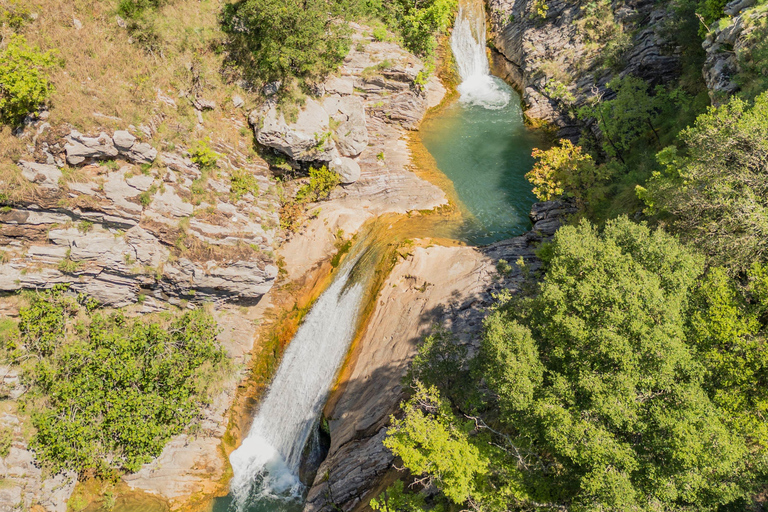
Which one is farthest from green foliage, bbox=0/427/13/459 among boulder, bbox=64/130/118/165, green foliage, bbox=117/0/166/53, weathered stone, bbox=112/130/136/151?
green foliage, bbox=117/0/166/53

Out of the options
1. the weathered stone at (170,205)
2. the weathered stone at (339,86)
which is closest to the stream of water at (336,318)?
the weathered stone at (339,86)

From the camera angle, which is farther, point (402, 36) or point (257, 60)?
point (402, 36)

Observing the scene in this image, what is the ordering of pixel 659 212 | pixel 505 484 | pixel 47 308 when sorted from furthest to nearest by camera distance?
1. pixel 47 308
2. pixel 659 212
3. pixel 505 484

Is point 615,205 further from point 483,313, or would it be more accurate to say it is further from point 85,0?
point 85,0

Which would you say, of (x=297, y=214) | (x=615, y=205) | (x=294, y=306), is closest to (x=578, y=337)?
(x=615, y=205)

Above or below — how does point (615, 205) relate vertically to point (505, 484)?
above

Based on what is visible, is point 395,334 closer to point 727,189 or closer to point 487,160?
point 727,189

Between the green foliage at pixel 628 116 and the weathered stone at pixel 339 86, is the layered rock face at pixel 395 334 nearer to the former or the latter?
the green foliage at pixel 628 116
